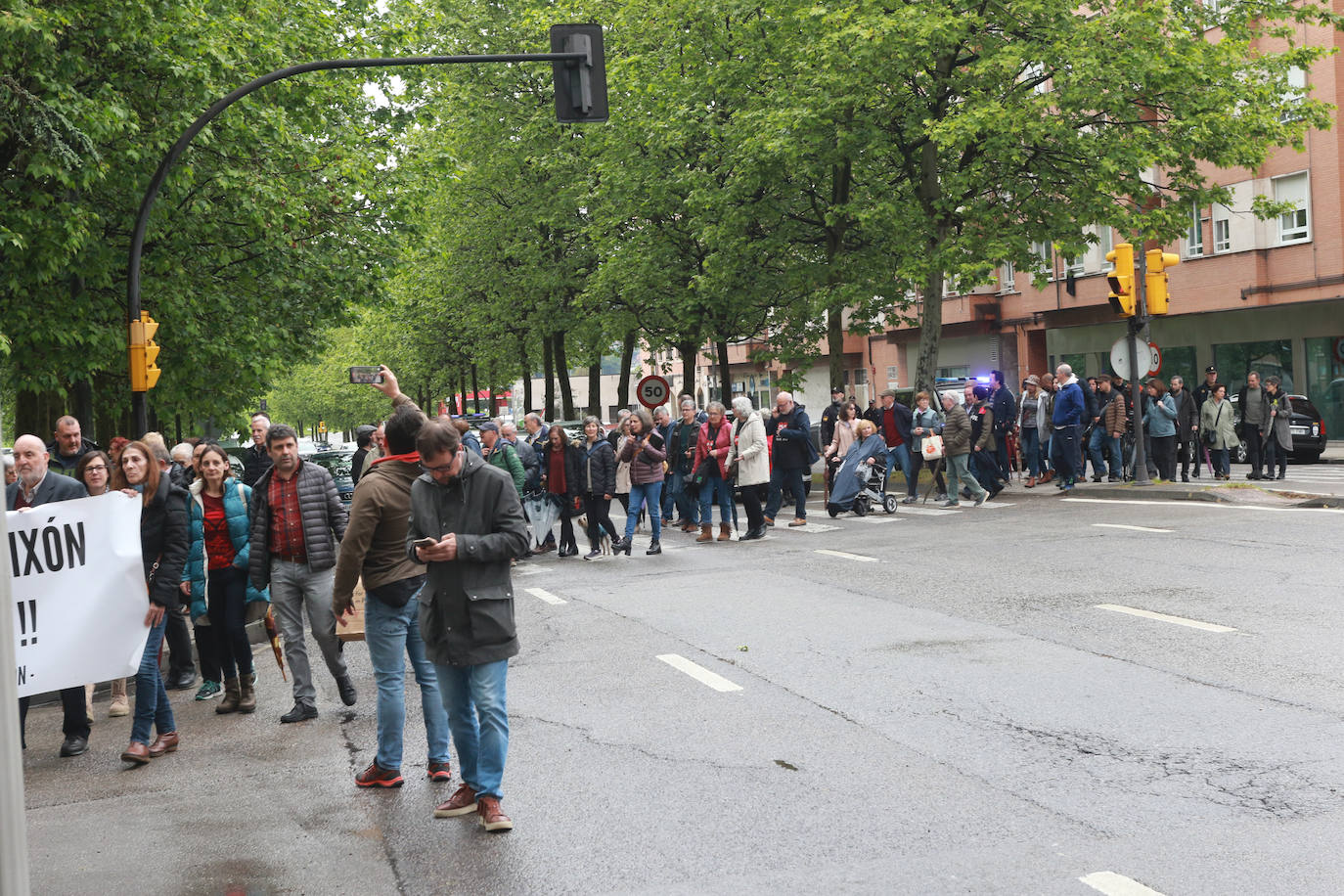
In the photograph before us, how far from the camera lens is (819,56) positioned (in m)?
25.2

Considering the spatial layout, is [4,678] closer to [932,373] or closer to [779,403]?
[779,403]

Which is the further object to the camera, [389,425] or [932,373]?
[932,373]

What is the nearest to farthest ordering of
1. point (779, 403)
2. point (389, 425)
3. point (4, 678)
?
Result: 1. point (4, 678)
2. point (389, 425)
3. point (779, 403)

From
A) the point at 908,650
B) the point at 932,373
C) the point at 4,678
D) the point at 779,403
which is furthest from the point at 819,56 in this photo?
the point at 4,678

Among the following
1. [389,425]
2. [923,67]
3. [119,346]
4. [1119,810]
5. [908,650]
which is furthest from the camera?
[923,67]

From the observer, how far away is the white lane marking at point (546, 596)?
1308 centimetres

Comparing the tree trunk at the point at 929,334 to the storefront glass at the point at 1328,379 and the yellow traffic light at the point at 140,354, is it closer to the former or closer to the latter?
the storefront glass at the point at 1328,379

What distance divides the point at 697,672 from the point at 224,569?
10.4 feet

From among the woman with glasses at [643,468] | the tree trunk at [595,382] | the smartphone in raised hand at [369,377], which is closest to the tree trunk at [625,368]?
the tree trunk at [595,382]

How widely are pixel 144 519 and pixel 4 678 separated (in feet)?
19.3

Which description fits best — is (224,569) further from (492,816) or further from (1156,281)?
(1156,281)

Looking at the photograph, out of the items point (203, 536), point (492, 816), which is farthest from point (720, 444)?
point (492, 816)

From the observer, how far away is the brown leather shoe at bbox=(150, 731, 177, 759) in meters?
7.85

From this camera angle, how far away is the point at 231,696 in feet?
30.0
